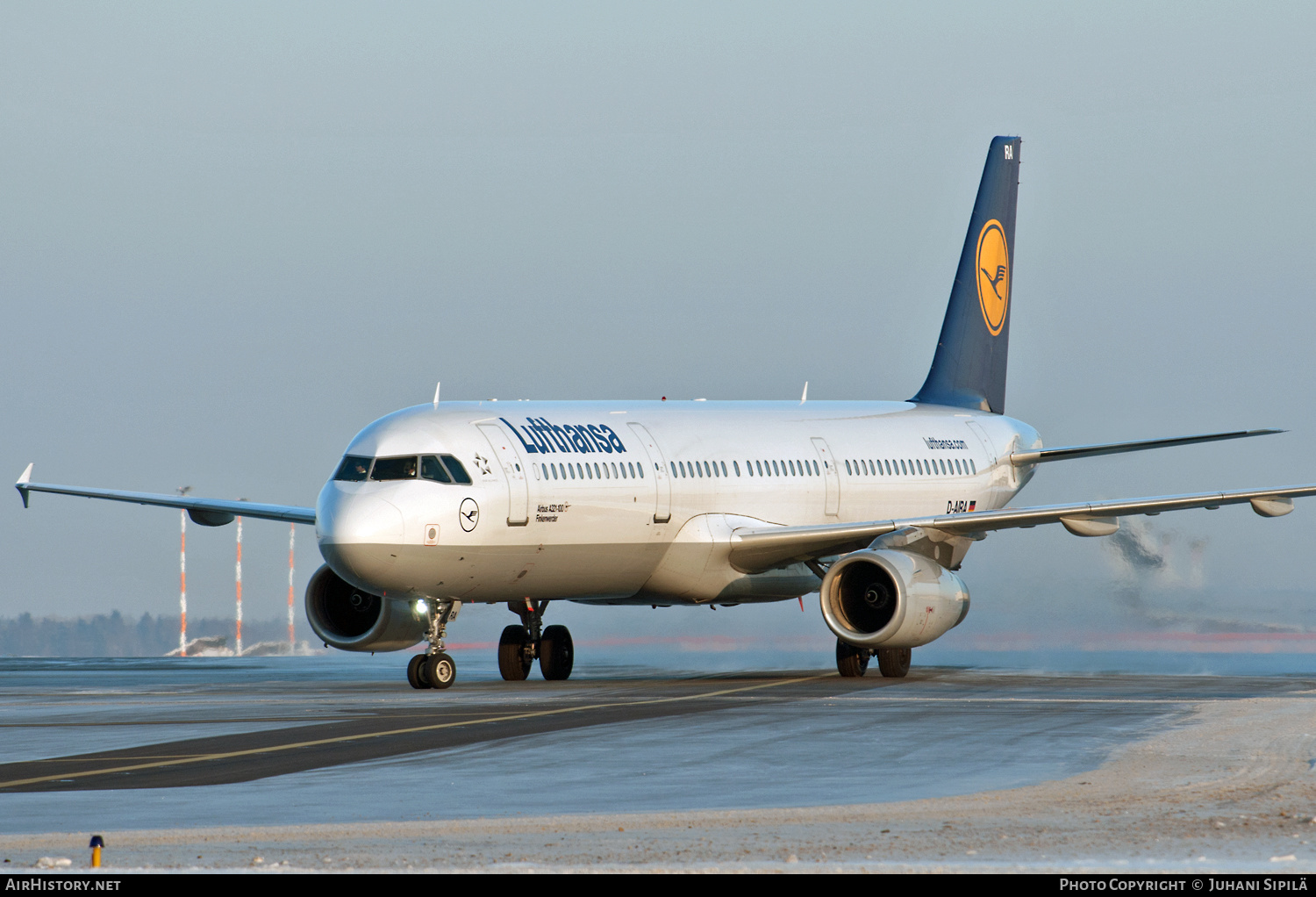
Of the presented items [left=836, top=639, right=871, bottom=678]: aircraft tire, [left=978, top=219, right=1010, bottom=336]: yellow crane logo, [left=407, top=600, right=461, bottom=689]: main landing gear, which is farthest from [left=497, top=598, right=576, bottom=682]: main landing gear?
[left=978, top=219, right=1010, bottom=336]: yellow crane logo

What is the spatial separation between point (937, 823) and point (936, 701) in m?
11.3

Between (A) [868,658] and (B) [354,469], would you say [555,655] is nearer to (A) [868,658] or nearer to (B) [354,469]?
(A) [868,658]

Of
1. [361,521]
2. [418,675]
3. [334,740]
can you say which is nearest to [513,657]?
[418,675]

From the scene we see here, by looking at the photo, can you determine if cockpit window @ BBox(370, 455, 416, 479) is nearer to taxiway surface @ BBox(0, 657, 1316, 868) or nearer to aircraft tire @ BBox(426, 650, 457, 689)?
aircraft tire @ BBox(426, 650, 457, 689)

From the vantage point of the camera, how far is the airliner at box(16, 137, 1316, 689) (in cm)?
2578

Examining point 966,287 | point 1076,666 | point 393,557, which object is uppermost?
point 966,287

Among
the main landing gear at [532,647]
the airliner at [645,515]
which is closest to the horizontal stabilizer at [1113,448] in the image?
the airliner at [645,515]

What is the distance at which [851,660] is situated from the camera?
2958 centimetres

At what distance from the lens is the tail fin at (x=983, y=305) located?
3891cm

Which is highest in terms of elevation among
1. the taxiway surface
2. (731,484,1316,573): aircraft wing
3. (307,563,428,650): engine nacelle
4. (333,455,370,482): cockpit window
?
(333,455,370,482): cockpit window

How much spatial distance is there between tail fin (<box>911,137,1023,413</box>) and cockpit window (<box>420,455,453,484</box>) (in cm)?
1517

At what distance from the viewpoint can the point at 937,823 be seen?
11875mm

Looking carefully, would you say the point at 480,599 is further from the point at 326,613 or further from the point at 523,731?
the point at 523,731
